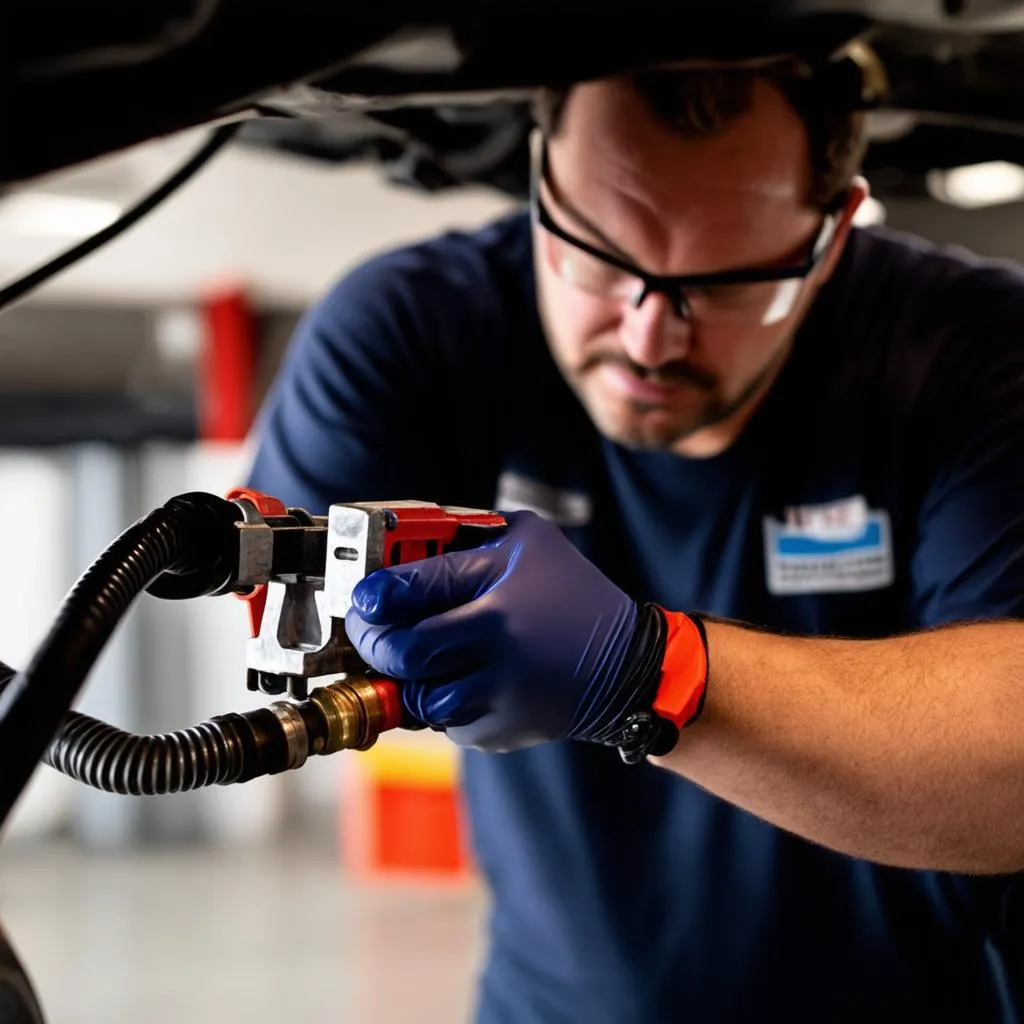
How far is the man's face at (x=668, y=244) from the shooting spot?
3.16ft

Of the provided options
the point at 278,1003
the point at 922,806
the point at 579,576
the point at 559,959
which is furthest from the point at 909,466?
the point at 278,1003

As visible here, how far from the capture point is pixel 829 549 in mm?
1121

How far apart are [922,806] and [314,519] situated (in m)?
0.44

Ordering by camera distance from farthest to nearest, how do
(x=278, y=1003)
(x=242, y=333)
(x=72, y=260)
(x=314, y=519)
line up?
(x=242, y=333) → (x=278, y=1003) → (x=72, y=260) → (x=314, y=519)

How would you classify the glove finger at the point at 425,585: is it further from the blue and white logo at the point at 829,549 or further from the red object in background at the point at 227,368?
the red object in background at the point at 227,368

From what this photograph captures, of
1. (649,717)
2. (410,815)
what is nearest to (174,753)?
(649,717)

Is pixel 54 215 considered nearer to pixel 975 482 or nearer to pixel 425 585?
pixel 975 482

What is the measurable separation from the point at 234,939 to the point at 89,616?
13.6 feet

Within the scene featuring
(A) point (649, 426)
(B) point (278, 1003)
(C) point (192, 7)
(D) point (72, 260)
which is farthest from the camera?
(B) point (278, 1003)

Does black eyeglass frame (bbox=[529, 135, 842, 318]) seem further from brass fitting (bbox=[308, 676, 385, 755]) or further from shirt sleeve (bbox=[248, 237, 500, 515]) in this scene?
brass fitting (bbox=[308, 676, 385, 755])

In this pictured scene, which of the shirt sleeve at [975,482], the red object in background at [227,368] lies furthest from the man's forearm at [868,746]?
the red object in background at [227,368]

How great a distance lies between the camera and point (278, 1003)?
12.4 feet

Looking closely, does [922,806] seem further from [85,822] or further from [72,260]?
[85,822]

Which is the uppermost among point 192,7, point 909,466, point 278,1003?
point 192,7
